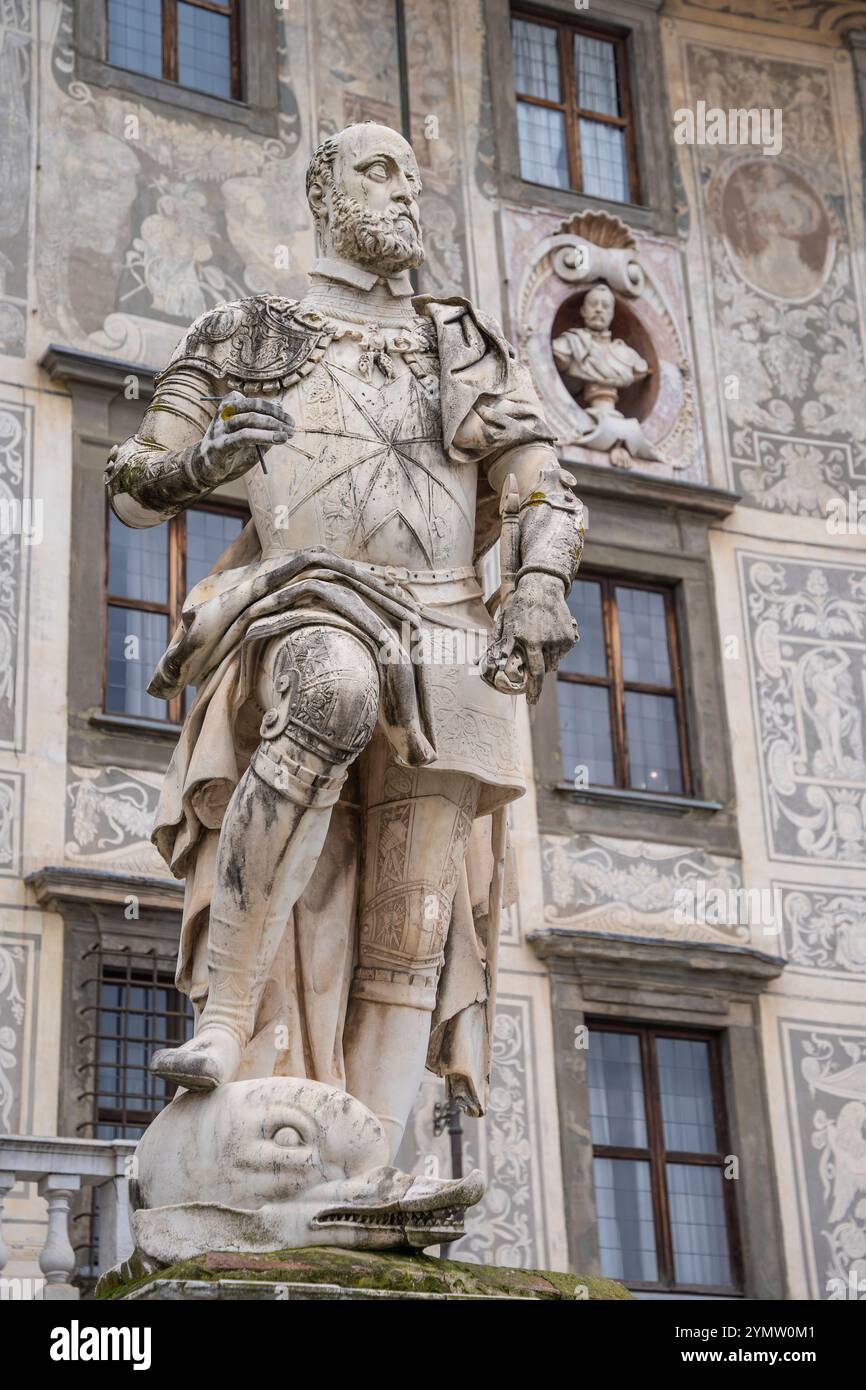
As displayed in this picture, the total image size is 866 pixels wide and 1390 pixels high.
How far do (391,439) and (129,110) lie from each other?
9.31m

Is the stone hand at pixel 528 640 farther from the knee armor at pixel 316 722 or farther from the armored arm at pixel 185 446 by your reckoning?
the armored arm at pixel 185 446

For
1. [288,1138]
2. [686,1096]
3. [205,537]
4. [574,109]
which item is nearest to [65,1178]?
[288,1138]

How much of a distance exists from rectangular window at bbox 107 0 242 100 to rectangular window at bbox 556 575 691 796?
3870 mm

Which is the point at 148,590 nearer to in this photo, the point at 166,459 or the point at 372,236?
the point at 372,236

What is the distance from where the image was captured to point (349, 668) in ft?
16.8

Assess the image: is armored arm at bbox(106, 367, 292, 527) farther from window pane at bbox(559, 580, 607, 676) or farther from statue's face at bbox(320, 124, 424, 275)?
window pane at bbox(559, 580, 607, 676)

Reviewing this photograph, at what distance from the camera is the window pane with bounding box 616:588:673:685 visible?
15.1 meters

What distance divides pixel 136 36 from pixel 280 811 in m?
10.7

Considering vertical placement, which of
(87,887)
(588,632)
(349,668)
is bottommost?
(349,668)

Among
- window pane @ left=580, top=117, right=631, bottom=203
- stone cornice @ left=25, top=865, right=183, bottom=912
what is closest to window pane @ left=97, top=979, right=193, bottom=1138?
stone cornice @ left=25, top=865, right=183, bottom=912

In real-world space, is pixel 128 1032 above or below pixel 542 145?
below

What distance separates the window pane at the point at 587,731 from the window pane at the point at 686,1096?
1649 mm

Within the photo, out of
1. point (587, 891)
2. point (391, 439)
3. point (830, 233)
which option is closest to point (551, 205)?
point (830, 233)
